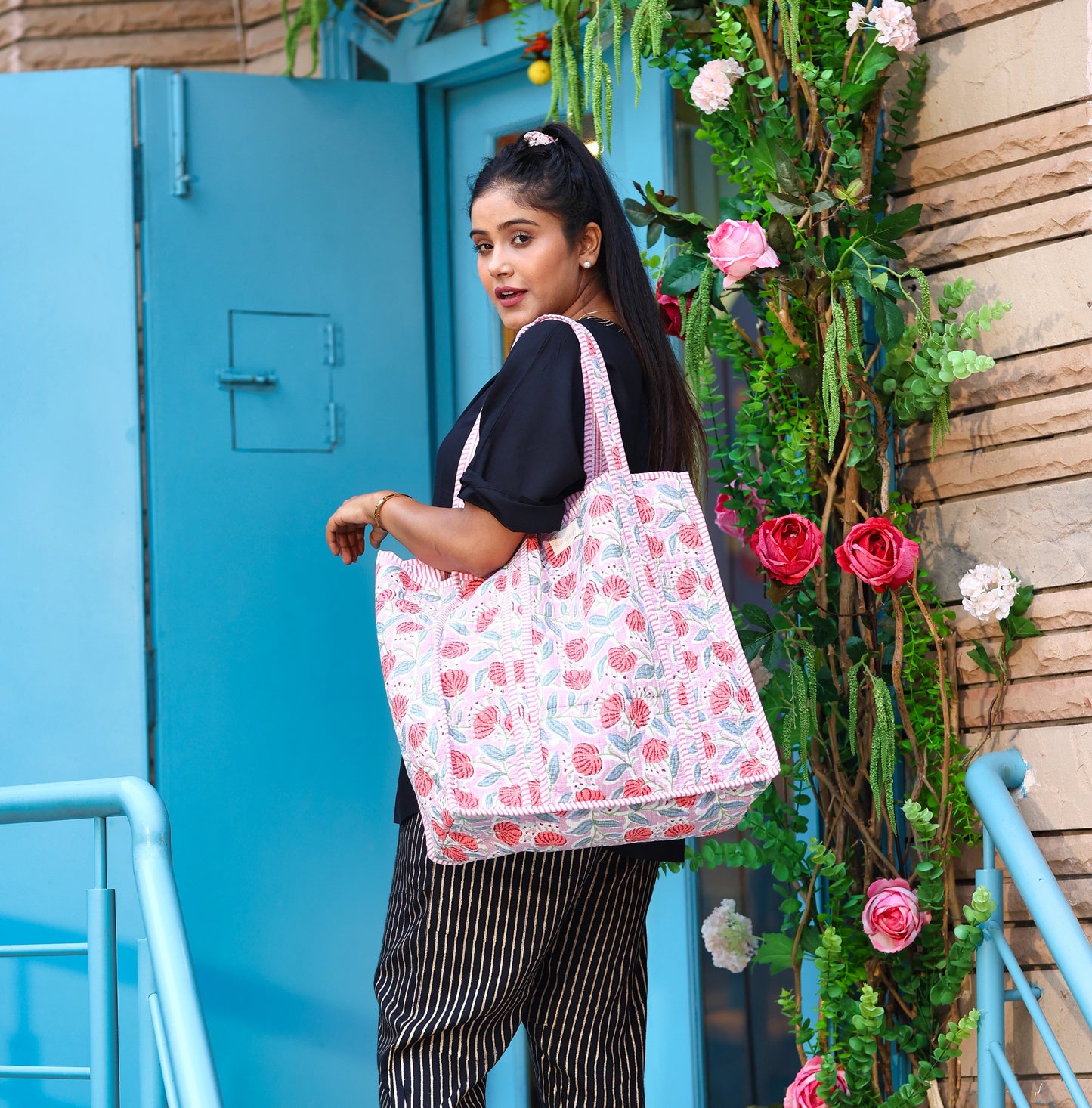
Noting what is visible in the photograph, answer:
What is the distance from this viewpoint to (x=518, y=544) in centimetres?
188

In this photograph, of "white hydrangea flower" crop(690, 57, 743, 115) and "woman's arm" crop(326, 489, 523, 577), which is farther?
"white hydrangea flower" crop(690, 57, 743, 115)

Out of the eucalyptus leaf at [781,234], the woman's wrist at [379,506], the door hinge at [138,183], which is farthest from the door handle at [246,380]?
the woman's wrist at [379,506]

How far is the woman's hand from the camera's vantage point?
1.97 metres

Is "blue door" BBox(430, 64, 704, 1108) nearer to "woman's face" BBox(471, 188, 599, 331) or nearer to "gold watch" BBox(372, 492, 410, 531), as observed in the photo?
"woman's face" BBox(471, 188, 599, 331)

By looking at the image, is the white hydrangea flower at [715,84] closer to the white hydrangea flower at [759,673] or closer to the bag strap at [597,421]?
the bag strap at [597,421]

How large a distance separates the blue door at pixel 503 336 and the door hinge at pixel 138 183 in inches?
27.7

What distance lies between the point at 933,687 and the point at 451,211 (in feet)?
5.53

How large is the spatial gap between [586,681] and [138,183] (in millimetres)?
1959

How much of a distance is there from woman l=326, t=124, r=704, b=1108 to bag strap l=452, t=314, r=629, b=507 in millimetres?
18

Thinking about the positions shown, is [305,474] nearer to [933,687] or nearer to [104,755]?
[104,755]

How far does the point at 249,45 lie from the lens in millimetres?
3869

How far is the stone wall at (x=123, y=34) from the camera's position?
390 centimetres

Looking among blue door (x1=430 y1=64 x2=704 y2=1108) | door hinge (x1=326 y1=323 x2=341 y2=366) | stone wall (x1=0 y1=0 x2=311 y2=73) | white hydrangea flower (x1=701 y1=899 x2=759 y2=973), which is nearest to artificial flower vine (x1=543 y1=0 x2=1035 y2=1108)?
white hydrangea flower (x1=701 y1=899 x2=759 y2=973)

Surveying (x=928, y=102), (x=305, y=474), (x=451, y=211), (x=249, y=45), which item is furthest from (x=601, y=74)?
(x=249, y=45)
